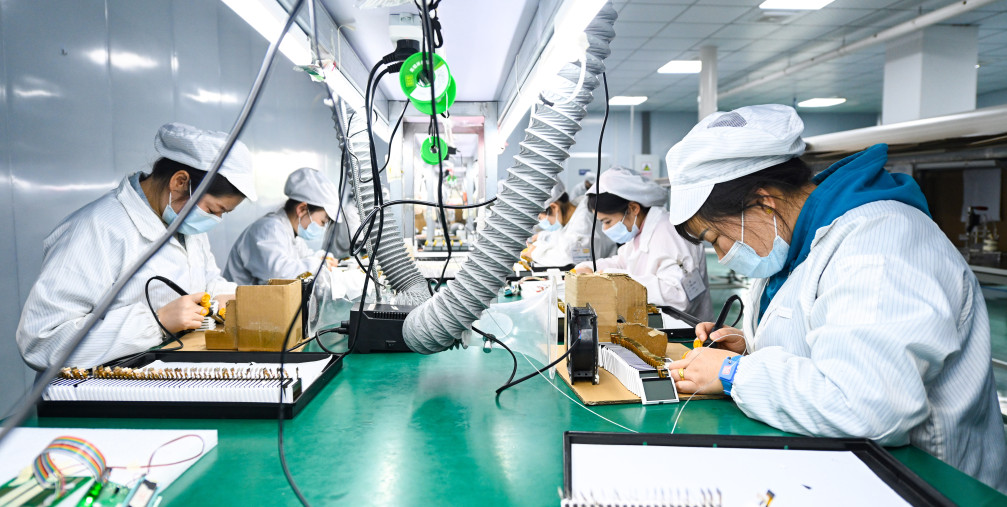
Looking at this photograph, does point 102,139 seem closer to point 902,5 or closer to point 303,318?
point 303,318

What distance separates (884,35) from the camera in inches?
224

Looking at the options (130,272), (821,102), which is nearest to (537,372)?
(130,272)

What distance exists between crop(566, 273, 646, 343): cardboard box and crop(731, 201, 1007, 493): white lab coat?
1.22ft

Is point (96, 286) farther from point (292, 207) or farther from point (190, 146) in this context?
point (292, 207)

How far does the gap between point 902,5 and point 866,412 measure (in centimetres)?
617

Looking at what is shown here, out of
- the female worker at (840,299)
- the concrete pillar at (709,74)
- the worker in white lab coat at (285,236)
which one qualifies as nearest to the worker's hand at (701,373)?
the female worker at (840,299)

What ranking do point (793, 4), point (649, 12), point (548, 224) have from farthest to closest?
point (548, 224) < point (649, 12) < point (793, 4)

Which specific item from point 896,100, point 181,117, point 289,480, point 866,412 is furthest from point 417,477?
point 896,100

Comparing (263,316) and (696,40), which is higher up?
(696,40)

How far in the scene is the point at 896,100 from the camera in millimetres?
5969

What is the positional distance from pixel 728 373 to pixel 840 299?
270mm

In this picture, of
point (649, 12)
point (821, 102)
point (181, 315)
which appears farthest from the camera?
point (821, 102)

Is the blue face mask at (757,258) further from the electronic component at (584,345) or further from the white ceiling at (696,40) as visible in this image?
the white ceiling at (696,40)

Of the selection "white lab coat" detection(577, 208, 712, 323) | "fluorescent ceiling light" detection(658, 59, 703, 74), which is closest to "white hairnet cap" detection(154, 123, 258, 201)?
"white lab coat" detection(577, 208, 712, 323)
